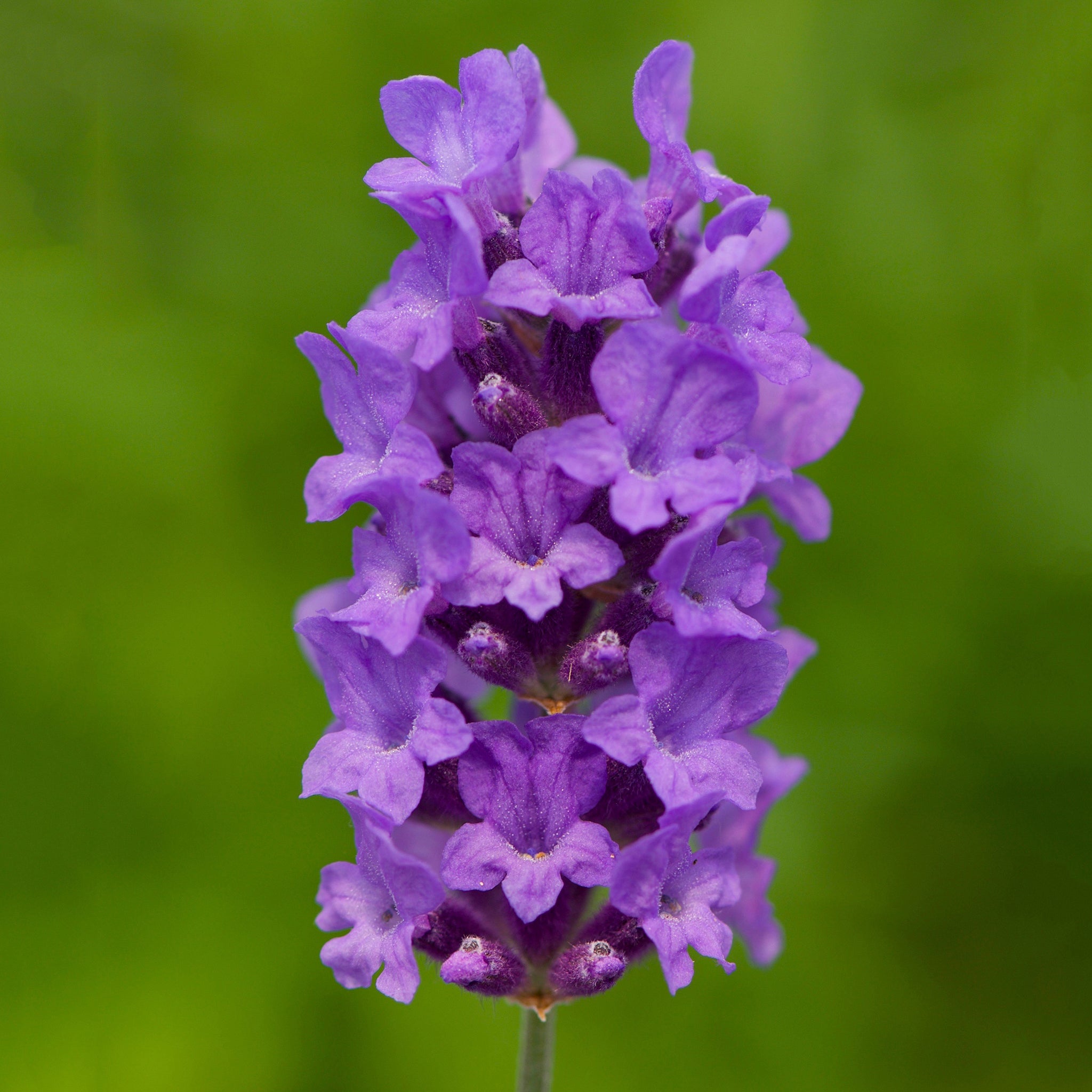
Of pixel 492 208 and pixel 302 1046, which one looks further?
pixel 302 1046

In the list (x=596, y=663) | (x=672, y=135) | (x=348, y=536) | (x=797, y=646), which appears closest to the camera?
(x=596, y=663)

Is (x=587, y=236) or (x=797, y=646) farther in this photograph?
(x=797, y=646)

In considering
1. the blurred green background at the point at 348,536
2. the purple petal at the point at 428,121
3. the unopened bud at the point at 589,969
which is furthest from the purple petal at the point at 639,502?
the blurred green background at the point at 348,536

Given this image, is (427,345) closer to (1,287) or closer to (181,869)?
(181,869)

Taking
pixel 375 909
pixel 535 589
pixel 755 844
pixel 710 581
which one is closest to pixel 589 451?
pixel 535 589

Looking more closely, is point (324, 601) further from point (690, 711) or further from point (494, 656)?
point (690, 711)

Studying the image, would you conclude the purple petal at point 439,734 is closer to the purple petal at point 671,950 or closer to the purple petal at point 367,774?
the purple petal at point 367,774

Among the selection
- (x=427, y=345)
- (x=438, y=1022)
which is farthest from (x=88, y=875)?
(x=427, y=345)
